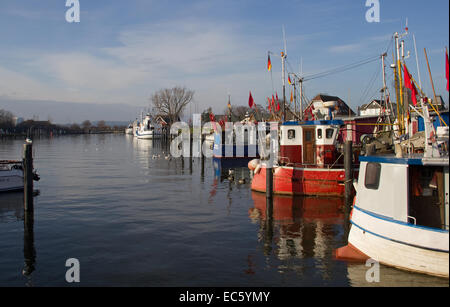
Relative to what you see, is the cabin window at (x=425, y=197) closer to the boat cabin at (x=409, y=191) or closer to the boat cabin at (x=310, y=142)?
the boat cabin at (x=409, y=191)

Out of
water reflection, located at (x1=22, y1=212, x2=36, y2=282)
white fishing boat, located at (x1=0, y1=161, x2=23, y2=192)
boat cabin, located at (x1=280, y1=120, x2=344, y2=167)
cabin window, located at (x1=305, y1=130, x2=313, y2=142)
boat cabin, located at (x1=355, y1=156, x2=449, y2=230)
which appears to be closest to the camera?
boat cabin, located at (x1=355, y1=156, x2=449, y2=230)

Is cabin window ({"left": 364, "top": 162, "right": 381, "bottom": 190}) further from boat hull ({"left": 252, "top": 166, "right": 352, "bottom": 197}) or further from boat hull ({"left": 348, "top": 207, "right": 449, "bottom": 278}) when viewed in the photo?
boat hull ({"left": 252, "top": 166, "right": 352, "bottom": 197})

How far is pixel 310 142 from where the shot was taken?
79.3 ft

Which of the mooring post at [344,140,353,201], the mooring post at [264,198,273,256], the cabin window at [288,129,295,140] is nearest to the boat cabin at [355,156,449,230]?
the mooring post at [264,198,273,256]

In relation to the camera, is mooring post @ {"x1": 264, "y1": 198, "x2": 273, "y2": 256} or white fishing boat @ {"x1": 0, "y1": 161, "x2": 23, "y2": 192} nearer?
mooring post @ {"x1": 264, "y1": 198, "x2": 273, "y2": 256}

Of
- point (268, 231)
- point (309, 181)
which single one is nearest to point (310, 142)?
point (309, 181)

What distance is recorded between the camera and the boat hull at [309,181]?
885 inches

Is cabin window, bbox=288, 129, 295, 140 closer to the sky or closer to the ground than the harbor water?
closer to the sky

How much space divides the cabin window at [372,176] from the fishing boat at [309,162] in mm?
10346

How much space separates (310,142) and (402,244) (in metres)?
13.9

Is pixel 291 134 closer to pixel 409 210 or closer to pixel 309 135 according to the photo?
pixel 309 135

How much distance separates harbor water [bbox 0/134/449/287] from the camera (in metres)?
11.4
